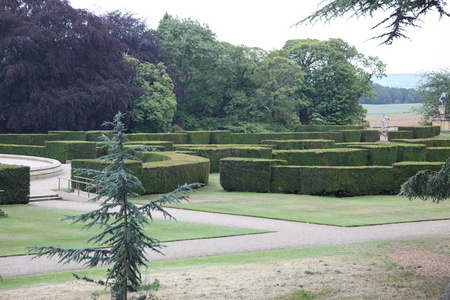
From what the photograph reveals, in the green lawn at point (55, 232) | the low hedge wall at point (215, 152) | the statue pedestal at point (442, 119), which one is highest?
the statue pedestal at point (442, 119)

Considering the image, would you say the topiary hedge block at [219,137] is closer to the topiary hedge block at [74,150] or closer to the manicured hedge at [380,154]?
the topiary hedge block at [74,150]

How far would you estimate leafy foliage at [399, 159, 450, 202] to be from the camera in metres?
9.85

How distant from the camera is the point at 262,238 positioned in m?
12.4

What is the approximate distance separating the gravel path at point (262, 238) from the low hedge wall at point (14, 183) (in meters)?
5.49

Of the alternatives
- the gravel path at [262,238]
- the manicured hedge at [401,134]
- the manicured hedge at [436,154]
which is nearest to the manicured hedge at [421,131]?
the manicured hedge at [401,134]

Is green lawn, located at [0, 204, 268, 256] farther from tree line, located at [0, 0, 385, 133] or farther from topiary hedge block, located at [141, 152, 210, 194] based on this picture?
tree line, located at [0, 0, 385, 133]

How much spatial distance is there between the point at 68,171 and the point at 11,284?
1909 cm

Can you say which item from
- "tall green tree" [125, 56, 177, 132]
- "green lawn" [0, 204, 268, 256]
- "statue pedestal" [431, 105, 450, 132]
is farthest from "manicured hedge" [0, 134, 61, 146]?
"statue pedestal" [431, 105, 450, 132]

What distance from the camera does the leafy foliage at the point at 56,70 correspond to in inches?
1556

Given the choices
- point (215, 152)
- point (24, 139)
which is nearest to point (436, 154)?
point (215, 152)

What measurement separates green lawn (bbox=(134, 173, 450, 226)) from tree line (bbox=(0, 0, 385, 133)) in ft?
82.2

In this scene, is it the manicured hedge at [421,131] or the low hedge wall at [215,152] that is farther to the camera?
the manicured hedge at [421,131]

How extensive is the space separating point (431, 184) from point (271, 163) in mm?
11423

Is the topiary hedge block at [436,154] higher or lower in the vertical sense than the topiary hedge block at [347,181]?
higher
